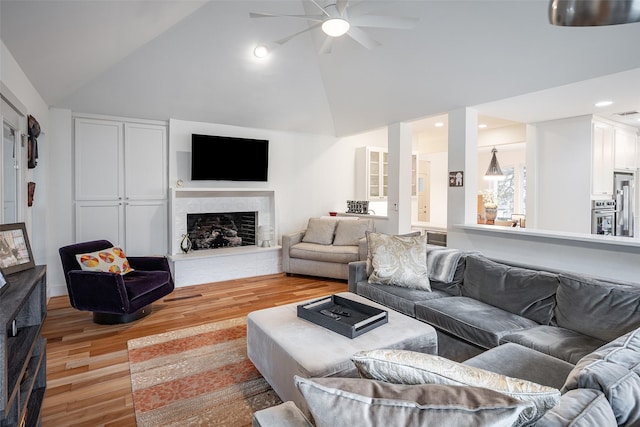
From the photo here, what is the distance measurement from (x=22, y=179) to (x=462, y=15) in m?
4.41

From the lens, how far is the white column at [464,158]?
4152 millimetres

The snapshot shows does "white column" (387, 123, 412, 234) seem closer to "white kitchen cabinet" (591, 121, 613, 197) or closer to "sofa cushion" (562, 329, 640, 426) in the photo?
"white kitchen cabinet" (591, 121, 613, 197)

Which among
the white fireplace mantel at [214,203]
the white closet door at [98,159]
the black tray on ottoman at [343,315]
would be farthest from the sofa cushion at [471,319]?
the white closet door at [98,159]

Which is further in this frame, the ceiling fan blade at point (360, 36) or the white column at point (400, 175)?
the white column at point (400, 175)

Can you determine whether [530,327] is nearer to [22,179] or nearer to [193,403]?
[193,403]

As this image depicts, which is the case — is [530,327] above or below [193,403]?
above

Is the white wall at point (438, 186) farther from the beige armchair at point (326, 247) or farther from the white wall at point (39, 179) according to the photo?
the white wall at point (39, 179)

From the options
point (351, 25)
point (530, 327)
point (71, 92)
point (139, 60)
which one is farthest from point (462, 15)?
point (71, 92)

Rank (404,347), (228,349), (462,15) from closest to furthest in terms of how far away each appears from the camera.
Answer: (404,347), (228,349), (462,15)

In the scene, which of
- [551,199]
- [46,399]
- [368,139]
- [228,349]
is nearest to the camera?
[46,399]

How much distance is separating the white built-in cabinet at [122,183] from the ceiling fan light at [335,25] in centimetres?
320

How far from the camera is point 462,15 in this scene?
3143 mm

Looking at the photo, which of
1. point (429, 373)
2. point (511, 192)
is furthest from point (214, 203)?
point (511, 192)

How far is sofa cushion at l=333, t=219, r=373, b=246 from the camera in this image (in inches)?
213
